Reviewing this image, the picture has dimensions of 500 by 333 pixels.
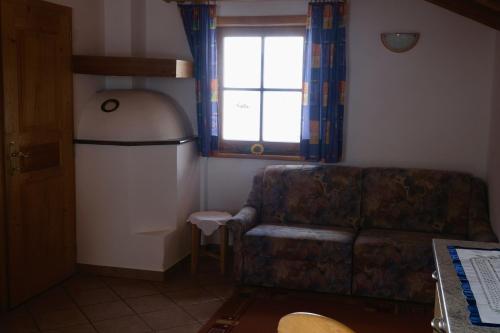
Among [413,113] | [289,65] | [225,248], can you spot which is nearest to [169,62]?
[289,65]

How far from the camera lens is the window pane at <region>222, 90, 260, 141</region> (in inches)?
204

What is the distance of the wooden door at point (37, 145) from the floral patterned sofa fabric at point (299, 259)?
1411mm

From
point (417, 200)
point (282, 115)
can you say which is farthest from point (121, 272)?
point (417, 200)

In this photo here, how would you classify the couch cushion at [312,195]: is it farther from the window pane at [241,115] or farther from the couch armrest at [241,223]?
the window pane at [241,115]

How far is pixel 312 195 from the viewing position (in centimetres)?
473

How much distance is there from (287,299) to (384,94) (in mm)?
1761

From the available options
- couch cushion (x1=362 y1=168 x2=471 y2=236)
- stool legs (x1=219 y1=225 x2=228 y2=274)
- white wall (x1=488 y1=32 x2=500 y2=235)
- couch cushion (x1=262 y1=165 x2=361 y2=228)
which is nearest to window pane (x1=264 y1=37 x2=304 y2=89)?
couch cushion (x1=262 y1=165 x2=361 y2=228)

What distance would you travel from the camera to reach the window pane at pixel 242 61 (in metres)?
5.10

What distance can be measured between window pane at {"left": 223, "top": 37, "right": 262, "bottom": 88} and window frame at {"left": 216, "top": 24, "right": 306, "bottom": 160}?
34 mm

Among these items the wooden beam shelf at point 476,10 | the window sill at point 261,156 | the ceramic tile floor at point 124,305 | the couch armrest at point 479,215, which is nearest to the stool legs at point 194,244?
the ceramic tile floor at point 124,305

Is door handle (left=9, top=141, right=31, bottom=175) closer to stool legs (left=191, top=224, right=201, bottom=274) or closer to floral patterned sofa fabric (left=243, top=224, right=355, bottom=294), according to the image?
stool legs (left=191, top=224, right=201, bottom=274)

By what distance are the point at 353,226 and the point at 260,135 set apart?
1117 millimetres

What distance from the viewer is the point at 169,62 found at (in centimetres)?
471

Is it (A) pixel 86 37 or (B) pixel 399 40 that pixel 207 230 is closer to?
(A) pixel 86 37
